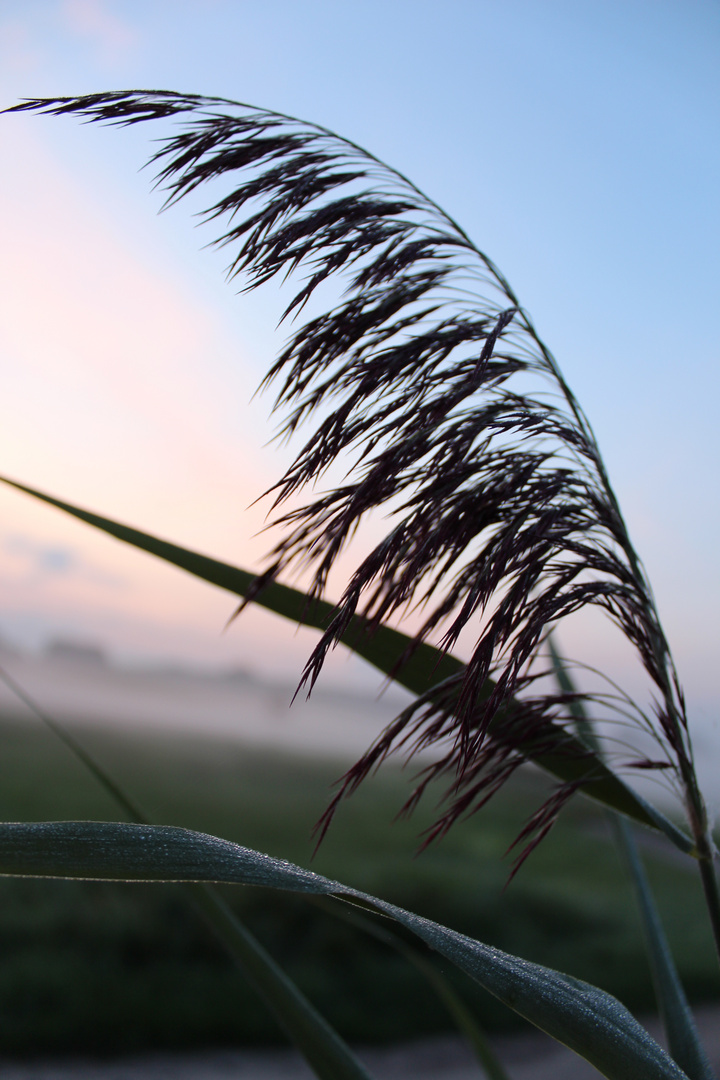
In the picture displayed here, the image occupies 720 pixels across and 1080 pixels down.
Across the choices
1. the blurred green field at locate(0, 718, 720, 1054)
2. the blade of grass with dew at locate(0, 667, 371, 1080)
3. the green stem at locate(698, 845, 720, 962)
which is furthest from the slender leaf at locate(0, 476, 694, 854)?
the blurred green field at locate(0, 718, 720, 1054)

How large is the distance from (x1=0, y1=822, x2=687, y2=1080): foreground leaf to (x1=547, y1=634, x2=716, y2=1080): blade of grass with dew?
0.62ft

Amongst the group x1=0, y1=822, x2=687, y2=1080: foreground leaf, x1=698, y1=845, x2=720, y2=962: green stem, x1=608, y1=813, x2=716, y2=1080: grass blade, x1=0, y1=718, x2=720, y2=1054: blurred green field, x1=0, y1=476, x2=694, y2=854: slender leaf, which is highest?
x1=0, y1=476, x2=694, y2=854: slender leaf

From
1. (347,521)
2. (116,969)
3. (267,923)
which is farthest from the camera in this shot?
(267,923)

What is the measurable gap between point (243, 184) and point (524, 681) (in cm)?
43

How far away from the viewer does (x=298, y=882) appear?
290mm

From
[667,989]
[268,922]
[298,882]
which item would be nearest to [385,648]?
[298,882]

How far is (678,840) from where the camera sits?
0.48 metres

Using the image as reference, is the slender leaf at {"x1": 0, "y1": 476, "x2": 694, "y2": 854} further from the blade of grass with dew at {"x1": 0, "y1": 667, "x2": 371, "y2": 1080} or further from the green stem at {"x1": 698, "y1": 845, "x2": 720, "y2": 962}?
the blade of grass with dew at {"x1": 0, "y1": 667, "x2": 371, "y2": 1080}

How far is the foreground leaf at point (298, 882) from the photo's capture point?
0.86 feet

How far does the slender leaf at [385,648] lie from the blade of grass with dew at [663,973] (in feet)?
0.08

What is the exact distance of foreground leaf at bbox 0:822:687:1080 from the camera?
10.4 inches

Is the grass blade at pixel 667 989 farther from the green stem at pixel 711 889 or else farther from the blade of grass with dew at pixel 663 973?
the green stem at pixel 711 889

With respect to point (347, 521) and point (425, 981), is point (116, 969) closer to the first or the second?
point (425, 981)

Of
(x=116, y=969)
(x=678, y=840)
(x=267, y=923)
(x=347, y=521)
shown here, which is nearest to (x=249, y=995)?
(x=267, y=923)
